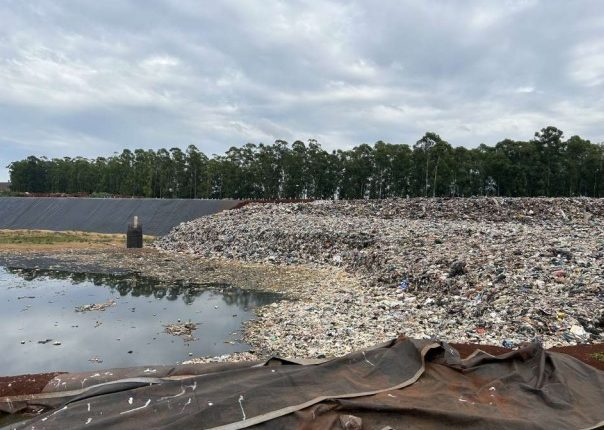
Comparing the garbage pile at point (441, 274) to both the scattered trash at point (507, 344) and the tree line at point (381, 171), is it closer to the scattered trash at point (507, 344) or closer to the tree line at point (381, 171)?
the scattered trash at point (507, 344)

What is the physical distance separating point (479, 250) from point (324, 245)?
237 inches

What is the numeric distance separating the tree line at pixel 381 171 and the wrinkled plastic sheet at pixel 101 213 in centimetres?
1691

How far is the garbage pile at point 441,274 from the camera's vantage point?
23.3 feet

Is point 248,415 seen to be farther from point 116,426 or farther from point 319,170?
point 319,170

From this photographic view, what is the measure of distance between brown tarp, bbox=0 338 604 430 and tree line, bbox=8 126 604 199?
3582 cm

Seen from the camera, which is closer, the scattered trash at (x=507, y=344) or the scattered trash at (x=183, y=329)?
the scattered trash at (x=507, y=344)

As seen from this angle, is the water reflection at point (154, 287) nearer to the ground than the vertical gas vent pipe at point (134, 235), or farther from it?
nearer to the ground

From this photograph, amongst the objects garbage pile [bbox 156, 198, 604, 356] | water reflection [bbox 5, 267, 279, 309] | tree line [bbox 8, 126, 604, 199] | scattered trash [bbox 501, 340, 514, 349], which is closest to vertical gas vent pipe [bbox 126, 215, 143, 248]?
garbage pile [bbox 156, 198, 604, 356]

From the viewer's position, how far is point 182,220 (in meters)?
27.1

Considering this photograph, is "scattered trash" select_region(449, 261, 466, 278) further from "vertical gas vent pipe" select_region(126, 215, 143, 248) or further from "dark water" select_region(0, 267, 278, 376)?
"vertical gas vent pipe" select_region(126, 215, 143, 248)

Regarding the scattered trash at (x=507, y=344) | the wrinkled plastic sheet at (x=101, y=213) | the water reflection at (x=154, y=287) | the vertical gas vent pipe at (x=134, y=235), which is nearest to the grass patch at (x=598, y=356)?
the scattered trash at (x=507, y=344)

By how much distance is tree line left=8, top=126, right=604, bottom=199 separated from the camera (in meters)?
36.9

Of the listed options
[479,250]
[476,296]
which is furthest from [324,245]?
[476,296]

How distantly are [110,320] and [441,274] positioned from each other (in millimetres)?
7040
